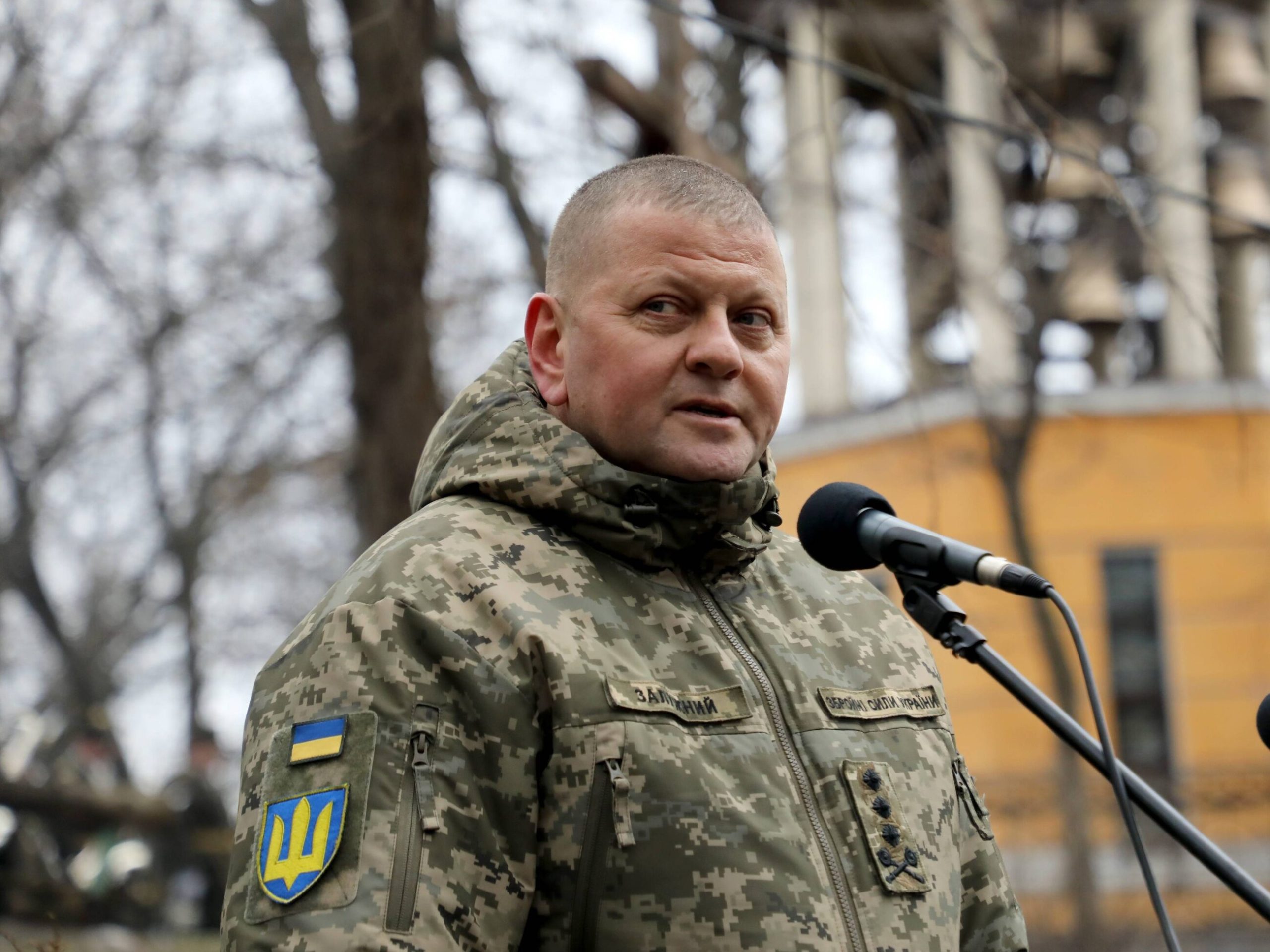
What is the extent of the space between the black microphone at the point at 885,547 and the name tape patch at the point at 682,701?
1.22 feet

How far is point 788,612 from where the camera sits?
110 inches

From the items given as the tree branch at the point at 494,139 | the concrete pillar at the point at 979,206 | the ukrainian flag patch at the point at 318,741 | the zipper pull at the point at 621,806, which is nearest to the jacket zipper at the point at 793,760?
the zipper pull at the point at 621,806

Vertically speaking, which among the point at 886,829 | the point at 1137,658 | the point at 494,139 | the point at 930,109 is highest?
the point at 494,139

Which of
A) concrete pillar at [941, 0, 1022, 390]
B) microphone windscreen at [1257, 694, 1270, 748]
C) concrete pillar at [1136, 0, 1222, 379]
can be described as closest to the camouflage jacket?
microphone windscreen at [1257, 694, 1270, 748]

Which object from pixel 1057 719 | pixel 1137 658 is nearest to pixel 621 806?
pixel 1057 719

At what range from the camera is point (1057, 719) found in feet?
8.46

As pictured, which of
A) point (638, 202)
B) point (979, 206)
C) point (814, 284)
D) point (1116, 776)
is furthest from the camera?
point (814, 284)

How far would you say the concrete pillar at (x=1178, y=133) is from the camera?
1535cm

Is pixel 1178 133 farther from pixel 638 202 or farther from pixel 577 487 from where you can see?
pixel 577 487

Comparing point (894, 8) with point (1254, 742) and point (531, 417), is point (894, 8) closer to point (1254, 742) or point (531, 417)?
point (1254, 742)

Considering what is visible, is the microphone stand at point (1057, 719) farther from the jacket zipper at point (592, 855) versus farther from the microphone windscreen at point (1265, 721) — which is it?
the jacket zipper at point (592, 855)

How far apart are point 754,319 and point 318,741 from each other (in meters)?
1.02

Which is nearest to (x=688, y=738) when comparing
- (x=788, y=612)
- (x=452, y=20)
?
(x=788, y=612)

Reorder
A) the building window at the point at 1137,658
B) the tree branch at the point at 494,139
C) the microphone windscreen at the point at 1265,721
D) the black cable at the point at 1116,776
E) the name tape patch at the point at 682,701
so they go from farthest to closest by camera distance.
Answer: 1. the building window at the point at 1137,658
2. the tree branch at the point at 494,139
3. the microphone windscreen at the point at 1265,721
4. the black cable at the point at 1116,776
5. the name tape patch at the point at 682,701
